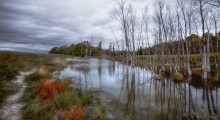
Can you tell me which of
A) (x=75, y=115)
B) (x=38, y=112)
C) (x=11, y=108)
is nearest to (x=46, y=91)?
(x=11, y=108)

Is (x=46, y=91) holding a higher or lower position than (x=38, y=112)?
higher

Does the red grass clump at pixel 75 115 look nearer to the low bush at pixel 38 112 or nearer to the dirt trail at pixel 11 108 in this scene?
the low bush at pixel 38 112

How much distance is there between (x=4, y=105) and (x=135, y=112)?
8.20 metres

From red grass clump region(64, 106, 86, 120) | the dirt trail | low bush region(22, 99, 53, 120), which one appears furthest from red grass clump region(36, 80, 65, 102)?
red grass clump region(64, 106, 86, 120)

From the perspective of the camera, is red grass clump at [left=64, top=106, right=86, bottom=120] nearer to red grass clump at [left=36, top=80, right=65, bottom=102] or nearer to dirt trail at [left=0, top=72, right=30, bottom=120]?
dirt trail at [left=0, top=72, right=30, bottom=120]

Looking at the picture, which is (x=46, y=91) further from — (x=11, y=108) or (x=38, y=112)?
(x=38, y=112)

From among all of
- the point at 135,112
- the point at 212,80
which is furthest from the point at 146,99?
the point at 212,80

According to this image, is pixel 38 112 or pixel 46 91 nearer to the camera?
pixel 38 112

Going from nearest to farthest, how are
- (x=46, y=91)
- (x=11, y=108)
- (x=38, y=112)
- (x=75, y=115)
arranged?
(x=75, y=115) → (x=38, y=112) → (x=11, y=108) → (x=46, y=91)

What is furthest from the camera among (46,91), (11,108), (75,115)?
(46,91)

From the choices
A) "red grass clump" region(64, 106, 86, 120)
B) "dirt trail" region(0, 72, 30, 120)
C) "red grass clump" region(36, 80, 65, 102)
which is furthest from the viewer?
"red grass clump" region(36, 80, 65, 102)

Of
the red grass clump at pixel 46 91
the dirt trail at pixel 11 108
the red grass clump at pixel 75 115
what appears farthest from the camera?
the red grass clump at pixel 46 91

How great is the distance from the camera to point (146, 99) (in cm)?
1536

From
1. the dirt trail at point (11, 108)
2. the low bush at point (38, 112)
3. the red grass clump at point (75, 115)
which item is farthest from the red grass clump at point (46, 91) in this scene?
the red grass clump at point (75, 115)
